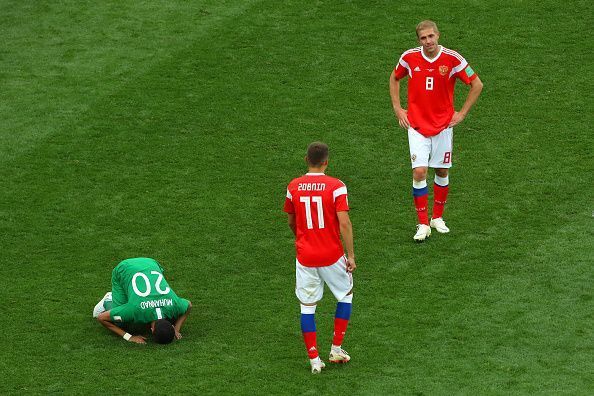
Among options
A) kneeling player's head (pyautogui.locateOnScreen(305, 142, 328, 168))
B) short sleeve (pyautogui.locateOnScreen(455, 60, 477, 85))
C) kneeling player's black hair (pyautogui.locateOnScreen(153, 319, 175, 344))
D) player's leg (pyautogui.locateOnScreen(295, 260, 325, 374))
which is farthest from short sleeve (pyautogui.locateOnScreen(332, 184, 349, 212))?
short sleeve (pyautogui.locateOnScreen(455, 60, 477, 85))

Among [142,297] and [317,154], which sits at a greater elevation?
[317,154]

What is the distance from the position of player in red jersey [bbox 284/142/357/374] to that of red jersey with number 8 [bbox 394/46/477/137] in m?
2.80

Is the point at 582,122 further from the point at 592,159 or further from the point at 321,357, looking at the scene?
the point at 321,357

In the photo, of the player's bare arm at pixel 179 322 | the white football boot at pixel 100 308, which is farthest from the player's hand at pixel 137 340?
the white football boot at pixel 100 308

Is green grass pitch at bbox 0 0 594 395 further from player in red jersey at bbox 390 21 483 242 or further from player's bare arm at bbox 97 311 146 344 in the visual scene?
player in red jersey at bbox 390 21 483 242

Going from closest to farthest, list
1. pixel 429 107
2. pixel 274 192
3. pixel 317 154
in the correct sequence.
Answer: pixel 317 154 < pixel 429 107 < pixel 274 192

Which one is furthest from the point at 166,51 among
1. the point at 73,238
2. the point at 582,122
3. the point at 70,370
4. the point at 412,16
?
the point at 70,370

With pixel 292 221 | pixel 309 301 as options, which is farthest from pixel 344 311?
pixel 292 221

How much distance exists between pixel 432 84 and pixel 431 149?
2.08 feet

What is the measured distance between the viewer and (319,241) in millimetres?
9125

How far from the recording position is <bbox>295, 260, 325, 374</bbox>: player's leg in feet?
30.3

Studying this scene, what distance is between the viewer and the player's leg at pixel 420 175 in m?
11.6

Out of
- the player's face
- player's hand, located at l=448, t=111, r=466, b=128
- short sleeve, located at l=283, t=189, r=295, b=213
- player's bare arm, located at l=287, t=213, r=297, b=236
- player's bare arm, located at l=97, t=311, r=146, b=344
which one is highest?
the player's face

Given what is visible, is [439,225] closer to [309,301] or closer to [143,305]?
[309,301]
